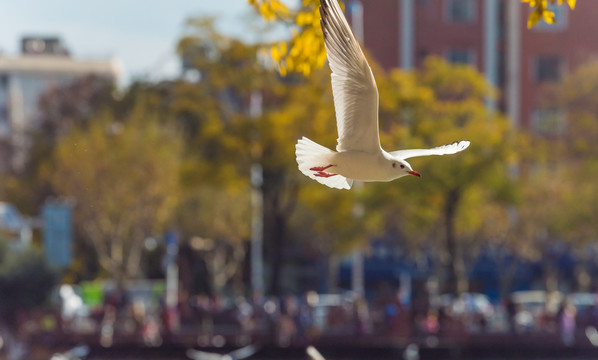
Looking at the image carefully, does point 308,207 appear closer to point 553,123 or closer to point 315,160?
point 553,123

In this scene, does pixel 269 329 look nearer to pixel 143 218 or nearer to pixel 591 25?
pixel 143 218

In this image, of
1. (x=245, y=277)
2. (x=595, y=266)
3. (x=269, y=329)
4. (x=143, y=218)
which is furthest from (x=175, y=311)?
(x=595, y=266)

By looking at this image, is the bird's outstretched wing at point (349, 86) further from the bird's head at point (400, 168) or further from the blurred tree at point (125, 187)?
the blurred tree at point (125, 187)

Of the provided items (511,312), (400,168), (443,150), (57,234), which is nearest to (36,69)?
(57,234)

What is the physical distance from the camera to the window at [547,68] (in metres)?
49.6

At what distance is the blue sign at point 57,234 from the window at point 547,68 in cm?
2750

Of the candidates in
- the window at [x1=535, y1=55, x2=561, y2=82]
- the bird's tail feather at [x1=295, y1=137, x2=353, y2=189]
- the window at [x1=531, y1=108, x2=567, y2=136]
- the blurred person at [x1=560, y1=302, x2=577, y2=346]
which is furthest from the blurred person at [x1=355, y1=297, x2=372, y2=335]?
the window at [x1=535, y1=55, x2=561, y2=82]

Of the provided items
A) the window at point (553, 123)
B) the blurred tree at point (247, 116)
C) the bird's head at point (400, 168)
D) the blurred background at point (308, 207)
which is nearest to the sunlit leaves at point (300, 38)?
the bird's head at point (400, 168)

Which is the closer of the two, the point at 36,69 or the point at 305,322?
the point at 305,322

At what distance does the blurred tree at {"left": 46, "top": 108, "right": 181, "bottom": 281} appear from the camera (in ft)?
113

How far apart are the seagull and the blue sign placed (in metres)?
23.8

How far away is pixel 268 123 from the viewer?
2792 cm

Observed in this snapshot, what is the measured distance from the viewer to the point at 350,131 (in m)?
3.38

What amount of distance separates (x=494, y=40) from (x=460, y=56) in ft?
5.26
